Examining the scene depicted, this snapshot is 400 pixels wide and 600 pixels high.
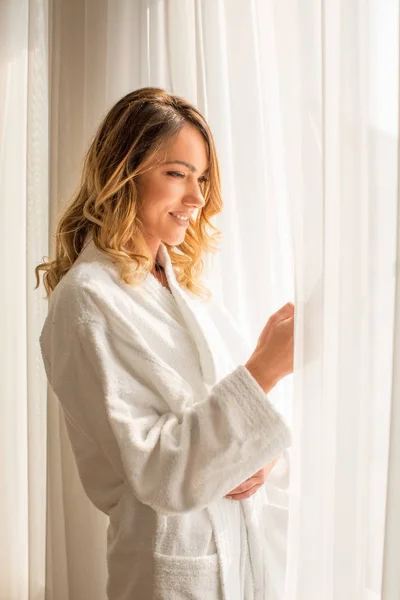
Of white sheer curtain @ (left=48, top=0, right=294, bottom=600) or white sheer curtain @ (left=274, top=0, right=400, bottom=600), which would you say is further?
white sheer curtain @ (left=48, top=0, right=294, bottom=600)

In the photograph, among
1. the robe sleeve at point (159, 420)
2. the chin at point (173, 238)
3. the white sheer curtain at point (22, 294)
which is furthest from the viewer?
the white sheer curtain at point (22, 294)

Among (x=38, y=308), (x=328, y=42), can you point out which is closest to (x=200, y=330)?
(x=328, y=42)

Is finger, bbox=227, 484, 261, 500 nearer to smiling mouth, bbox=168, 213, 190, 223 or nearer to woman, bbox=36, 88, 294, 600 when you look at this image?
woman, bbox=36, 88, 294, 600

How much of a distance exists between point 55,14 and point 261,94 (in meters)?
0.86

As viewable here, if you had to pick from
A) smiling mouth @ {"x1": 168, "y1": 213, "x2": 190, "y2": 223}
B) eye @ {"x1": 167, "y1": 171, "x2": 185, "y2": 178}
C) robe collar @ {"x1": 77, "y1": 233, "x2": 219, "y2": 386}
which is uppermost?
eye @ {"x1": 167, "y1": 171, "x2": 185, "y2": 178}

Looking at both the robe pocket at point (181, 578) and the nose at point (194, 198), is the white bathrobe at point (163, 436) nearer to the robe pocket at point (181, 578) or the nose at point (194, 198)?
the robe pocket at point (181, 578)

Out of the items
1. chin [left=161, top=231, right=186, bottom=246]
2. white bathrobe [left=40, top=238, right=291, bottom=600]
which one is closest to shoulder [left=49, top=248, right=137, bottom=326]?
white bathrobe [left=40, top=238, right=291, bottom=600]

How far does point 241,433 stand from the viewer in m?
1.18

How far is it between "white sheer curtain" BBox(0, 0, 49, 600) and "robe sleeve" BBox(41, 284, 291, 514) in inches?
35.5

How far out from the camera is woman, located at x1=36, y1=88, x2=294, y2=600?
1.19m

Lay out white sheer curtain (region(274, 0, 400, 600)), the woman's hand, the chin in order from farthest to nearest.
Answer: the chin
the woman's hand
white sheer curtain (region(274, 0, 400, 600))

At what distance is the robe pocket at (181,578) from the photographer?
1250 millimetres

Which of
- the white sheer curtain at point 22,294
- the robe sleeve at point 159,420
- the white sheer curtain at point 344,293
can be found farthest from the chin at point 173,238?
the white sheer curtain at point 22,294

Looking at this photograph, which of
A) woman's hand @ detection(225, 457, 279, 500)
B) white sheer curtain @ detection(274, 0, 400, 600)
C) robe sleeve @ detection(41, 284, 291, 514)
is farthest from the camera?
woman's hand @ detection(225, 457, 279, 500)
